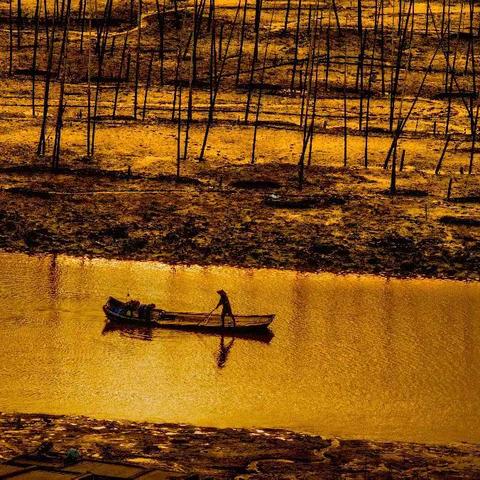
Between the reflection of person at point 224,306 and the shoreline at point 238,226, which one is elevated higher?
the shoreline at point 238,226

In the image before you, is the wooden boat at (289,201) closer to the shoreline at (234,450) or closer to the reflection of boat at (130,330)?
the reflection of boat at (130,330)

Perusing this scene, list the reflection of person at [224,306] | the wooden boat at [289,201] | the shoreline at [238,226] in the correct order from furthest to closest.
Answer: the wooden boat at [289,201]
the shoreline at [238,226]
the reflection of person at [224,306]

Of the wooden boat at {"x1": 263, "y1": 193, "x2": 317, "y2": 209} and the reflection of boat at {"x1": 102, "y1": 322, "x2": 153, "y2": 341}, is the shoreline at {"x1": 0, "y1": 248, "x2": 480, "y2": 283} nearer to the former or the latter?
the wooden boat at {"x1": 263, "y1": 193, "x2": 317, "y2": 209}

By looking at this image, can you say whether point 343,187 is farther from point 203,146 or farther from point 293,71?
point 293,71

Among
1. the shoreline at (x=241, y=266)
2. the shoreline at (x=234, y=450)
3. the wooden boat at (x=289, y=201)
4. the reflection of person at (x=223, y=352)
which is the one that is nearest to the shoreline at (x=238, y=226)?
the shoreline at (x=241, y=266)

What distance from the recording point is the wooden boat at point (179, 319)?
85.2 feet

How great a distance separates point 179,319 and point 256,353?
1.96 meters

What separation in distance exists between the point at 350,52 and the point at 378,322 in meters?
28.7

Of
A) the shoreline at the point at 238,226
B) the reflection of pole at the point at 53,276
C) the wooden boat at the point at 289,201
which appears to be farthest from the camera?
the wooden boat at the point at 289,201

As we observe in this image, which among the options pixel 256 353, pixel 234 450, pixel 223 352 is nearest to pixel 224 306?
pixel 223 352

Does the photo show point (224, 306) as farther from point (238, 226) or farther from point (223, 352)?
point (238, 226)

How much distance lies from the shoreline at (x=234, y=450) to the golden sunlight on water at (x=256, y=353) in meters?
0.62

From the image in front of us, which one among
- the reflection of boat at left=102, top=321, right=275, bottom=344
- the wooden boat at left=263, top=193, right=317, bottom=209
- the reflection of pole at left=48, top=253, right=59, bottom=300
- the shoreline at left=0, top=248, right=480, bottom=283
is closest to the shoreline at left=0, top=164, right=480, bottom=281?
the shoreline at left=0, top=248, right=480, bottom=283

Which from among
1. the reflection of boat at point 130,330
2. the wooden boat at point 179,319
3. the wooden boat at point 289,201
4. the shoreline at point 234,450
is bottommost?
the shoreline at point 234,450
